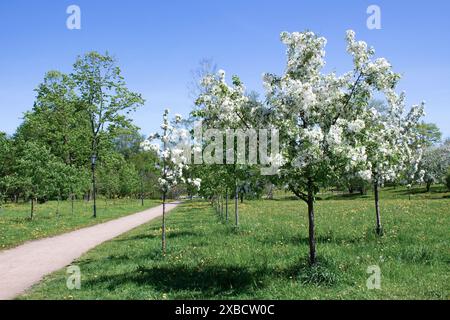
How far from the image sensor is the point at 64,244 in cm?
1888

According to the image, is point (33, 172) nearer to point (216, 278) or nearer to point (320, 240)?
point (320, 240)

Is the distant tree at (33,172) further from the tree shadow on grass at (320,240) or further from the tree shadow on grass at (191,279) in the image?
the tree shadow on grass at (191,279)

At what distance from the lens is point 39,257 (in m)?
15.4

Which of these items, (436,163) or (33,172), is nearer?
(33,172)

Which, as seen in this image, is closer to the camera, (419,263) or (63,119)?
(419,263)

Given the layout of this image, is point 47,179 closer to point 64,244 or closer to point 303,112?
point 64,244

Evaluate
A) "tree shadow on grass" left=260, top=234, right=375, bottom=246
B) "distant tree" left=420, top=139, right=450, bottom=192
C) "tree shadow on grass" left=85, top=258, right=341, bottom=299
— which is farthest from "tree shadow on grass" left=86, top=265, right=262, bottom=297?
"distant tree" left=420, top=139, right=450, bottom=192

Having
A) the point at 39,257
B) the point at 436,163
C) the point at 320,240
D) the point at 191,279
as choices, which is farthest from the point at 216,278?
the point at 436,163

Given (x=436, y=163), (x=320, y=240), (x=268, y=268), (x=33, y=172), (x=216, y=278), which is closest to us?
(x=216, y=278)

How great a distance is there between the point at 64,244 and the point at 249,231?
874 cm

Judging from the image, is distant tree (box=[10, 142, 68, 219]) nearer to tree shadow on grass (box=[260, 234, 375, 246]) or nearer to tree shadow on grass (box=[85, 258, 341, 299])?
tree shadow on grass (box=[260, 234, 375, 246])

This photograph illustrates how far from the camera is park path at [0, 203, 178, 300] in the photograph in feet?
36.9
